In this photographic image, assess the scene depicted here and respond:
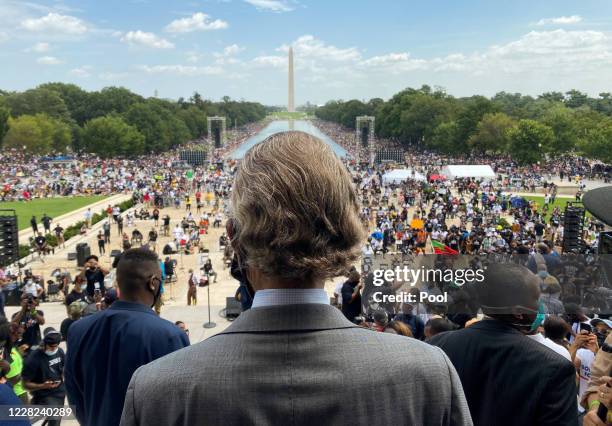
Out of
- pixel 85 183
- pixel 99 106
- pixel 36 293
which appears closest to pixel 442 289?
pixel 36 293

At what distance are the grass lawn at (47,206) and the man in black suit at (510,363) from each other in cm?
3735

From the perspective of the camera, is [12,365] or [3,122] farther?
[3,122]

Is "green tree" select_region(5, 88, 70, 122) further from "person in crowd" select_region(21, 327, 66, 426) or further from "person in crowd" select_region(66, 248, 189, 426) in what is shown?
"person in crowd" select_region(66, 248, 189, 426)

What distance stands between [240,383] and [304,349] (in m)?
0.18

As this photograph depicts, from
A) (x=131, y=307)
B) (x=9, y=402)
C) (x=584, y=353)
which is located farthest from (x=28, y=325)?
(x=584, y=353)

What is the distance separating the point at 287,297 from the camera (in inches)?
57.1

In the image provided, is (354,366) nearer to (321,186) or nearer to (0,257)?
(321,186)

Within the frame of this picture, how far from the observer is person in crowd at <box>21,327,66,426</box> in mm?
5785

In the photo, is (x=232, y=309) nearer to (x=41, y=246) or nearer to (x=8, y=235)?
(x=8, y=235)

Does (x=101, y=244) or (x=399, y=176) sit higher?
(x=399, y=176)

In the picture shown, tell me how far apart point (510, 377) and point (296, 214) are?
191cm

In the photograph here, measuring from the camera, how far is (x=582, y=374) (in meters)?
5.08

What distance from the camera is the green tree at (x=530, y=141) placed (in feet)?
210

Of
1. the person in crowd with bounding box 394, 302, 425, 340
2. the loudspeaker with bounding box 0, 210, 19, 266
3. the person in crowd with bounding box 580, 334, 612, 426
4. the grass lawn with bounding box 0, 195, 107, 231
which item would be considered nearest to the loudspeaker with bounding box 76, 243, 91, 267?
the loudspeaker with bounding box 0, 210, 19, 266
